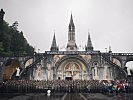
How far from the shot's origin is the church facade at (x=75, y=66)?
1332 inches

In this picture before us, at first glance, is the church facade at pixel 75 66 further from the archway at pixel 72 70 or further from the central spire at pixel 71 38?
the central spire at pixel 71 38

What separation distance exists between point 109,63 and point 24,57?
641 inches

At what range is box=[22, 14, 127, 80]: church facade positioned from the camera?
3384 centimetres

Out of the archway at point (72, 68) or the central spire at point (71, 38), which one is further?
the central spire at point (71, 38)

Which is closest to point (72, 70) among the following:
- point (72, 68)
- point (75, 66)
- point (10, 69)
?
point (72, 68)

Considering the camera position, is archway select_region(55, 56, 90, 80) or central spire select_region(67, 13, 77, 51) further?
central spire select_region(67, 13, 77, 51)

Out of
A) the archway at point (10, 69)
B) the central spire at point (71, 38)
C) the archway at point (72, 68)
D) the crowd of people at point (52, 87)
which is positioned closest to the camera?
the crowd of people at point (52, 87)

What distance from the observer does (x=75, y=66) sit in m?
36.1

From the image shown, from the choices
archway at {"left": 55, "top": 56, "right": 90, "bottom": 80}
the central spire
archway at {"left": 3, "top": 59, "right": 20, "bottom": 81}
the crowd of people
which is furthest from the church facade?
the central spire

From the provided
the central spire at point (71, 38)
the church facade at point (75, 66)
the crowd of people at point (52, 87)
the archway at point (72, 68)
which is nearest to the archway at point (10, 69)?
the church facade at point (75, 66)

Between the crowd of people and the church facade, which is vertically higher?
the church facade

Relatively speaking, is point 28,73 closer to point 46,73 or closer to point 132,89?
point 46,73

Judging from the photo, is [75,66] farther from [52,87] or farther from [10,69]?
[10,69]

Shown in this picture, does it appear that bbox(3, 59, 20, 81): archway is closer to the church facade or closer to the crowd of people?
the church facade
